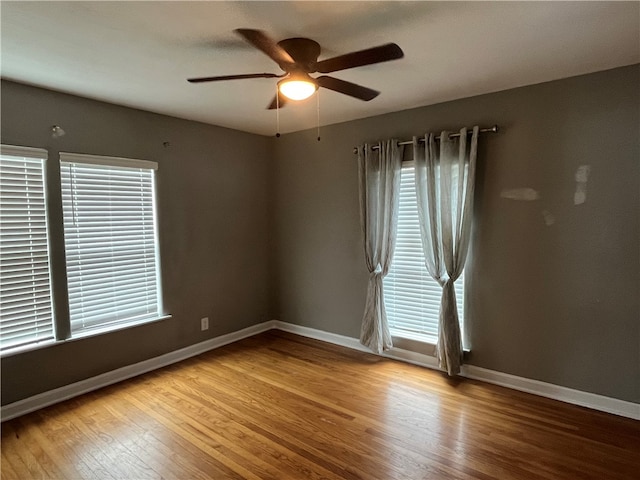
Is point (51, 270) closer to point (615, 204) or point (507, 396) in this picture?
point (507, 396)

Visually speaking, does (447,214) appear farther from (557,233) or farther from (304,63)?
(304,63)

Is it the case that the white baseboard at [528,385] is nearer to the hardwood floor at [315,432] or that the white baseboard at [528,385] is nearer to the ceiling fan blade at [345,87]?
the hardwood floor at [315,432]

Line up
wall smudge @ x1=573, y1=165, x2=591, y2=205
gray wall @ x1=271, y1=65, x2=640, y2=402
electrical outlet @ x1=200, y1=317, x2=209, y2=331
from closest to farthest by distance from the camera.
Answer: gray wall @ x1=271, y1=65, x2=640, y2=402 → wall smudge @ x1=573, y1=165, x2=591, y2=205 → electrical outlet @ x1=200, y1=317, x2=209, y2=331

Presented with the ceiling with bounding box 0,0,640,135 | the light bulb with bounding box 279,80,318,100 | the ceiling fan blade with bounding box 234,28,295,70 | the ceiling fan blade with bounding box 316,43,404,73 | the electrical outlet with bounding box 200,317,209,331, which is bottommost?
the electrical outlet with bounding box 200,317,209,331

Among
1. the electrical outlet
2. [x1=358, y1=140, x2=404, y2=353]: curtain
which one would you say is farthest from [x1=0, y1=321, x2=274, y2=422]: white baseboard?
[x1=358, y1=140, x2=404, y2=353]: curtain

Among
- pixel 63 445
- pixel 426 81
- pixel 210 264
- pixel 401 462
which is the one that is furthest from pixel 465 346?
pixel 63 445

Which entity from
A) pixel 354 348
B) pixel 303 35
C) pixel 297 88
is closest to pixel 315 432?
pixel 354 348

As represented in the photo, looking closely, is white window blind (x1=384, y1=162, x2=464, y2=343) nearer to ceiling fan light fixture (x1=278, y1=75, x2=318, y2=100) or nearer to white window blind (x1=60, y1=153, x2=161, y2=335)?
ceiling fan light fixture (x1=278, y1=75, x2=318, y2=100)

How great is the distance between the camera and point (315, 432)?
8.22 ft

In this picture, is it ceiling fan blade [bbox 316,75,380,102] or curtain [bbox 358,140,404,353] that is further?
curtain [bbox 358,140,404,353]

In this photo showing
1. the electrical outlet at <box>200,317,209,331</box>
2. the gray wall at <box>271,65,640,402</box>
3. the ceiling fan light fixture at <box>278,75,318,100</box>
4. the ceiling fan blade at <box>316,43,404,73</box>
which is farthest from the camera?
the electrical outlet at <box>200,317,209,331</box>

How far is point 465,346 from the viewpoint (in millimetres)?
3307

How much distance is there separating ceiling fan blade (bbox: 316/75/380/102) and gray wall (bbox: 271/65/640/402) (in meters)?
1.30

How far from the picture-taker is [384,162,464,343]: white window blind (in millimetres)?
3525
